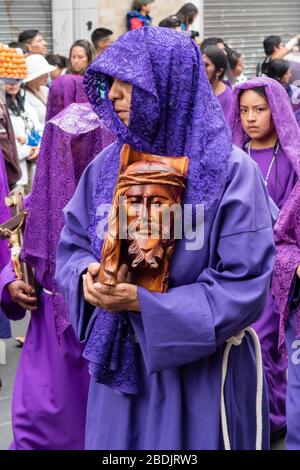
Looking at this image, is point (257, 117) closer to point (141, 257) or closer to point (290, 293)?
point (290, 293)

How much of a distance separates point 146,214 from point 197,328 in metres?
0.36

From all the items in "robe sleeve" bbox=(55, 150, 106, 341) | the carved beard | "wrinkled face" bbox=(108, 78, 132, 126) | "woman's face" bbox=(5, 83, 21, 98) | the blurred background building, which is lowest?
the blurred background building

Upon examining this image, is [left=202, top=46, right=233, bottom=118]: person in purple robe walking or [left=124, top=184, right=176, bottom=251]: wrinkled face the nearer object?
[left=124, top=184, right=176, bottom=251]: wrinkled face

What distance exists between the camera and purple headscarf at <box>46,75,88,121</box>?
5.52 metres

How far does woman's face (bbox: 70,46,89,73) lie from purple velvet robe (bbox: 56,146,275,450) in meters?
7.07

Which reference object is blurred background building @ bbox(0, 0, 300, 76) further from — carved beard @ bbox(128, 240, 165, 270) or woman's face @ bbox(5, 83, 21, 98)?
carved beard @ bbox(128, 240, 165, 270)

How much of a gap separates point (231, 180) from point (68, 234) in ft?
2.04

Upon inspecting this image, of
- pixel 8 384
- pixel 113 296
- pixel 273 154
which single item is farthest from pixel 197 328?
pixel 8 384

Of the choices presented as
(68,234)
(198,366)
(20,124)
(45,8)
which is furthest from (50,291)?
(45,8)

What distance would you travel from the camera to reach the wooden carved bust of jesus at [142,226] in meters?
2.93

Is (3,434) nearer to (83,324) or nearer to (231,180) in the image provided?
(83,324)

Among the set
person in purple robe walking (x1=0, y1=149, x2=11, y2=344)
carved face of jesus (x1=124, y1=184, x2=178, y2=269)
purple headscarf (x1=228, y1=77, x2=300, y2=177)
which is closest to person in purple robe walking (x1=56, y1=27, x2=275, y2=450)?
carved face of jesus (x1=124, y1=184, x2=178, y2=269)

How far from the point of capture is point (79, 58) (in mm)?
10359

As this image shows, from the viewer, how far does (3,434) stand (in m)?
5.43
